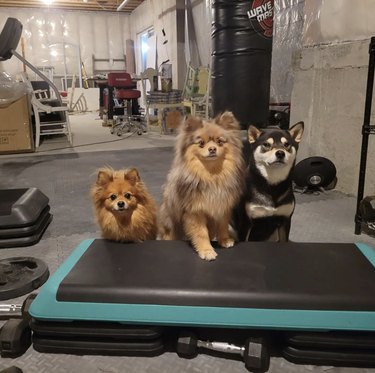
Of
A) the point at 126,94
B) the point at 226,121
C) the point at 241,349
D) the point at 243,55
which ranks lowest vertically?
the point at 241,349

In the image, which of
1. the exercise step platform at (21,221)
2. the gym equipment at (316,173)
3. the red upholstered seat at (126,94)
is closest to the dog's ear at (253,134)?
the exercise step platform at (21,221)

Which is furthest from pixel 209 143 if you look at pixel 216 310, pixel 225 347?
pixel 225 347

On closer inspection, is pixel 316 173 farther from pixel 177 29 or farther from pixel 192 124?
pixel 177 29

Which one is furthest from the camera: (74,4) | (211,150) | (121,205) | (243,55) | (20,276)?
(74,4)

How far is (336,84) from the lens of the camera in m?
3.04

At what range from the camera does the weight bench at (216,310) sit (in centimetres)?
113

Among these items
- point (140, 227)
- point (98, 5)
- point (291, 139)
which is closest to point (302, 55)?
point (291, 139)

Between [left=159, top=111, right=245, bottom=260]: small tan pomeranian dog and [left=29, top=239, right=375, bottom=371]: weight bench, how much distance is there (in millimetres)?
168

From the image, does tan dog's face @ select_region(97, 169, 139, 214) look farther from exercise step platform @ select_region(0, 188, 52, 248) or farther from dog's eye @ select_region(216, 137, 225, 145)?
exercise step platform @ select_region(0, 188, 52, 248)

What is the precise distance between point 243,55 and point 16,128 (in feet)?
11.3

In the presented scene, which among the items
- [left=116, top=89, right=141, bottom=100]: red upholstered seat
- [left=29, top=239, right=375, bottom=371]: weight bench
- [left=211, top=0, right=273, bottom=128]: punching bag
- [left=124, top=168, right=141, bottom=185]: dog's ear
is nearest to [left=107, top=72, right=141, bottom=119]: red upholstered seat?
[left=116, top=89, right=141, bottom=100]: red upholstered seat

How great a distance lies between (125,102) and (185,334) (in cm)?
640

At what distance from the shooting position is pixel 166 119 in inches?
263

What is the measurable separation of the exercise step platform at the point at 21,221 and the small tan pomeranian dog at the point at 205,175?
108cm
